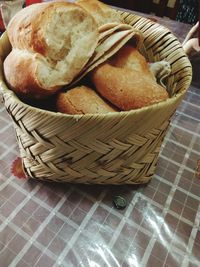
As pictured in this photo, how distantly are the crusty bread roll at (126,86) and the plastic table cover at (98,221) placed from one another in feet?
0.72

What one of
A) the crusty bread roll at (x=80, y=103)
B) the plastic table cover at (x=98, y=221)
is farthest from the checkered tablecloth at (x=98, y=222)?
the crusty bread roll at (x=80, y=103)

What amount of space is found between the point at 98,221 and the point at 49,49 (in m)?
0.36

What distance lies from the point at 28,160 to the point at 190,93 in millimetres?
632

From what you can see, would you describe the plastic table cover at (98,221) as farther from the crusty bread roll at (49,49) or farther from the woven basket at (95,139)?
the crusty bread roll at (49,49)

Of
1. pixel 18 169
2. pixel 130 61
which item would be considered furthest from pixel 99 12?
pixel 18 169

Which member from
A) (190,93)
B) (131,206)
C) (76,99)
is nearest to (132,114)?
(76,99)

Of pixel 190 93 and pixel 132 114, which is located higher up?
pixel 132 114

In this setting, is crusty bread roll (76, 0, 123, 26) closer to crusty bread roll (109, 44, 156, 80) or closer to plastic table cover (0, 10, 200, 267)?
crusty bread roll (109, 44, 156, 80)

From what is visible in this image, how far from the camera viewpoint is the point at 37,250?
0.51 m

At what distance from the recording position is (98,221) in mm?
563

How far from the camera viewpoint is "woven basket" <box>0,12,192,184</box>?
1.46ft

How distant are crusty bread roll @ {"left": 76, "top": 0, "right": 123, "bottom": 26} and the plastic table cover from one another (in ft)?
1.26

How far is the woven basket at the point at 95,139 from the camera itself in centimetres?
44

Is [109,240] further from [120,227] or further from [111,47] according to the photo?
[111,47]
